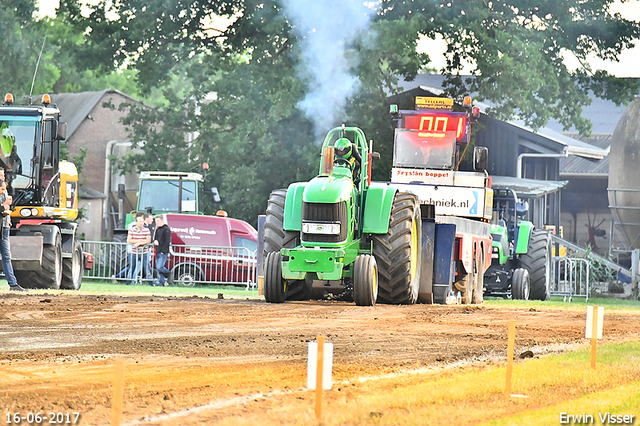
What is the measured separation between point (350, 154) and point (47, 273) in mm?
6646

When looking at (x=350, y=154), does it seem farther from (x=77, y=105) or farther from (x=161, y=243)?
(x=77, y=105)

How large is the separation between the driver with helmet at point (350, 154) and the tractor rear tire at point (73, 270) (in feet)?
22.8

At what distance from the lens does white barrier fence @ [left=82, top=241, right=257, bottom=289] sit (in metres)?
28.0

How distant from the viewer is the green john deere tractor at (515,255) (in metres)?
24.1

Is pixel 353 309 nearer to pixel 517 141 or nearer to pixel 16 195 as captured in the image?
pixel 16 195

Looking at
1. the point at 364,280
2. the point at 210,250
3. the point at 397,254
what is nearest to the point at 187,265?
the point at 210,250

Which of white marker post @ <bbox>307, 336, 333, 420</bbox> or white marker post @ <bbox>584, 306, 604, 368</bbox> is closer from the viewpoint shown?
white marker post @ <bbox>307, 336, 333, 420</bbox>

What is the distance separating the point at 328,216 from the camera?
50.5 feet

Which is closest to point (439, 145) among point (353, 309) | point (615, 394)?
point (353, 309)

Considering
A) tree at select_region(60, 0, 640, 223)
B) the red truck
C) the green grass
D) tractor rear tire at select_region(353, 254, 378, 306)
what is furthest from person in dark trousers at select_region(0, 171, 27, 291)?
tree at select_region(60, 0, 640, 223)

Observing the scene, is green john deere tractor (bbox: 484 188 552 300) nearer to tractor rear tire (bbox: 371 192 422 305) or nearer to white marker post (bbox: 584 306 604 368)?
tractor rear tire (bbox: 371 192 422 305)

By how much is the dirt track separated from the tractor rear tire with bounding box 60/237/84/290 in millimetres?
4002

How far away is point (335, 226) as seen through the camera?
15.4 metres

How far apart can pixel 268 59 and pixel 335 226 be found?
18738 millimetres
